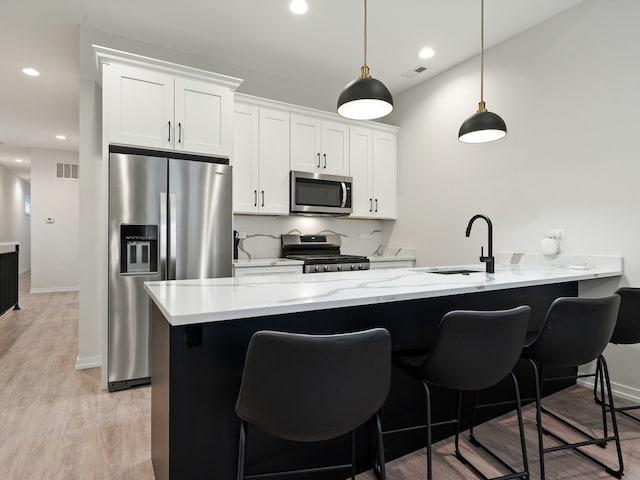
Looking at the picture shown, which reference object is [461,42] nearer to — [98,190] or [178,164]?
[178,164]

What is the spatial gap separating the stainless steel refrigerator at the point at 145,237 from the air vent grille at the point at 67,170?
19.9 feet

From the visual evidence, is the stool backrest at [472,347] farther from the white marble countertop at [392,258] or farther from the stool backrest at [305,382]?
the white marble countertop at [392,258]

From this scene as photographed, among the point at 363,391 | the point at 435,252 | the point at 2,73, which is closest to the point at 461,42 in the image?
the point at 435,252

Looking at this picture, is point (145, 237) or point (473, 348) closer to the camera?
point (473, 348)

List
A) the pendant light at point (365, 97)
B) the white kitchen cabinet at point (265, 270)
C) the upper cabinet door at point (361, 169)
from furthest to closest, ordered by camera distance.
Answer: the upper cabinet door at point (361, 169) → the white kitchen cabinet at point (265, 270) → the pendant light at point (365, 97)

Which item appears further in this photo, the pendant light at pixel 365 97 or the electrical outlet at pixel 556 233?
the electrical outlet at pixel 556 233

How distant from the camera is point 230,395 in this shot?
136 cm

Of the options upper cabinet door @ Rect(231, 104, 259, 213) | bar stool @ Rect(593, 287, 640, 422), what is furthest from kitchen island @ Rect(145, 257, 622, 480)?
upper cabinet door @ Rect(231, 104, 259, 213)

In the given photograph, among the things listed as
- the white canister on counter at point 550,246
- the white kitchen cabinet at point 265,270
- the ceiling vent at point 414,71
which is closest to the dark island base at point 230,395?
the white canister on counter at point 550,246

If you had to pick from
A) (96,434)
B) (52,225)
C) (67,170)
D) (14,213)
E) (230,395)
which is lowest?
(96,434)

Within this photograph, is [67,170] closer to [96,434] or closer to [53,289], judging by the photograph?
[53,289]

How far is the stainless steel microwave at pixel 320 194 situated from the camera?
3881 millimetres

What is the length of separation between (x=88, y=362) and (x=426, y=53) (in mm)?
4228

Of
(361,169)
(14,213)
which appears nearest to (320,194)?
(361,169)
